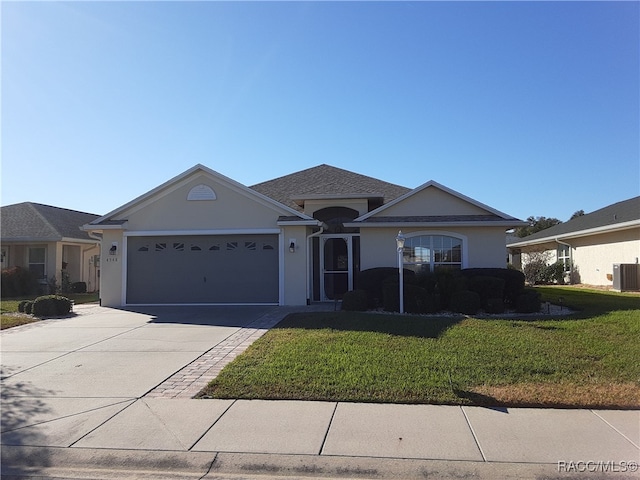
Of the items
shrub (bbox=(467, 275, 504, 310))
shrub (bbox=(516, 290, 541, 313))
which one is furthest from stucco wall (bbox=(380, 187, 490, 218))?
shrub (bbox=(516, 290, 541, 313))

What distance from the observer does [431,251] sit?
1546cm

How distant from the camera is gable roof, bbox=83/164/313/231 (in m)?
15.4

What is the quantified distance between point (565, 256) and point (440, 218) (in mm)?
15822

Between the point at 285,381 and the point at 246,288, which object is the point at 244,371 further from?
the point at 246,288

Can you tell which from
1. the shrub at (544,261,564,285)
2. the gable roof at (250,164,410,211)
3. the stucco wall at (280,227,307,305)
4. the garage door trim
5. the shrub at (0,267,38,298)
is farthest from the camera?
the shrub at (544,261,564,285)

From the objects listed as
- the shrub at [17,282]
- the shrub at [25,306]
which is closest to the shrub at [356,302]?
the shrub at [25,306]

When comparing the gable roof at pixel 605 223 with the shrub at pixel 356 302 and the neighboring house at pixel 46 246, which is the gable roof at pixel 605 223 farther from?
the neighboring house at pixel 46 246

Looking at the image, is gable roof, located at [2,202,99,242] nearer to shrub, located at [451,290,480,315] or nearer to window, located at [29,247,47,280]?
window, located at [29,247,47,280]

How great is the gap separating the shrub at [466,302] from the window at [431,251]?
292cm

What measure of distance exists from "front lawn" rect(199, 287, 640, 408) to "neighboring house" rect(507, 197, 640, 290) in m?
11.3

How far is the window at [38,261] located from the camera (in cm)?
2302

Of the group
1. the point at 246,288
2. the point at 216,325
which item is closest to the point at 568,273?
the point at 246,288

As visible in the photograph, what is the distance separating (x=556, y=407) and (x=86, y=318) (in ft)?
39.9

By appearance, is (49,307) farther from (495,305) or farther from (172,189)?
(495,305)
